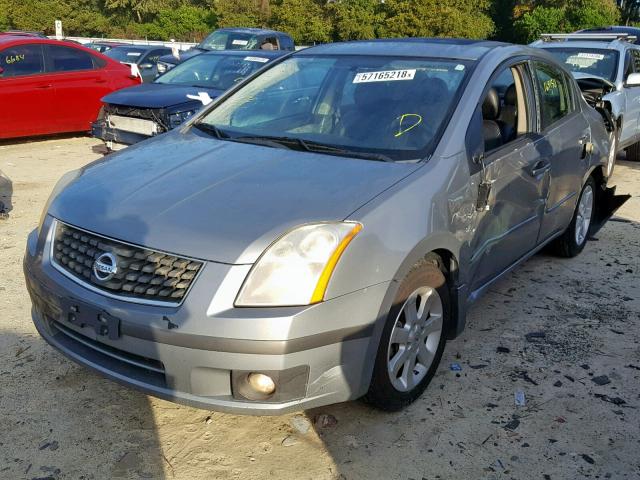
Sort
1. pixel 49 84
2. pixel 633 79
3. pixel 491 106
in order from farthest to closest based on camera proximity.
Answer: pixel 49 84, pixel 633 79, pixel 491 106

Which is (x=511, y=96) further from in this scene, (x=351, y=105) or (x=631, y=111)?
(x=631, y=111)

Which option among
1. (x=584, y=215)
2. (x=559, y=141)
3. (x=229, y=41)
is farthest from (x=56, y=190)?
(x=229, y=41)

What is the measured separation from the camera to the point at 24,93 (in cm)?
948

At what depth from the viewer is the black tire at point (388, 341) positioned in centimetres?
287

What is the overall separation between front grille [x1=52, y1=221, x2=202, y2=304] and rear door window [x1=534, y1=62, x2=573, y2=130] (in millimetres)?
2718

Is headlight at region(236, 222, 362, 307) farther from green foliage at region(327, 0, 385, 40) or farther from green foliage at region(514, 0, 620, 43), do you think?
green foliage at region(514, 0, 620, 43)

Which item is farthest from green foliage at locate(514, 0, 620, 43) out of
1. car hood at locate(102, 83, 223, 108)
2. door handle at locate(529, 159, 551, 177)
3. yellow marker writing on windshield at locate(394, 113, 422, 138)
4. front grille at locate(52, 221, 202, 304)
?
front grille at locate(52, 221, 202, 304)

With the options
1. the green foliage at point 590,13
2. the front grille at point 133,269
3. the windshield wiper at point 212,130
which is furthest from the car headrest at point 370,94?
the green foliage at point 590,13

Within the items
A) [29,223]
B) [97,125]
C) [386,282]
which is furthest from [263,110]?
[97,125]

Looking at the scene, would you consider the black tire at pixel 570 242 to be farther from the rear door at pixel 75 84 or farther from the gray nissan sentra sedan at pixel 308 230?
the rear door at pixel 75 84

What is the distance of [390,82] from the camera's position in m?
3.73

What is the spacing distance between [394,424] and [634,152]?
8.12 m

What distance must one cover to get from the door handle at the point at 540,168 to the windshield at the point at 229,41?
34.7 feet

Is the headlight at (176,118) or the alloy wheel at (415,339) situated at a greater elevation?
the headlight at (176,118)
